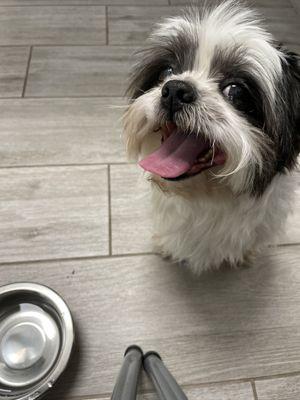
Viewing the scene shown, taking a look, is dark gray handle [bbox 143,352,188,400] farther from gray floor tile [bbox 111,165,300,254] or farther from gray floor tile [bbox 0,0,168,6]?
Answer: gray floor tile [bbox 0,0,168,6]

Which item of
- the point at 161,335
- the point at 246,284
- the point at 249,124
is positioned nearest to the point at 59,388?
the point at 161,335

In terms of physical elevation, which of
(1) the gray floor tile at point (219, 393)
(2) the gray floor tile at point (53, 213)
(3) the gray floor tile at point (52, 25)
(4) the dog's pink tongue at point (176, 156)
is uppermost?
(4) the dog's pink tongue at point (176, 156)

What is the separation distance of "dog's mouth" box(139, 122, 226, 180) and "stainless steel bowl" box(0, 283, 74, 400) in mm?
553

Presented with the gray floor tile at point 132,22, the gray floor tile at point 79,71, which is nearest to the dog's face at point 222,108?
the gray floor tile at point 79,71

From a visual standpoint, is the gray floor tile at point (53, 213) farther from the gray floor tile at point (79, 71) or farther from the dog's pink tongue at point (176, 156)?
the dog's pink tongue at point (176, 156)

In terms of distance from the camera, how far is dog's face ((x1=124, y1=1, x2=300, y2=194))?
0.82 metres

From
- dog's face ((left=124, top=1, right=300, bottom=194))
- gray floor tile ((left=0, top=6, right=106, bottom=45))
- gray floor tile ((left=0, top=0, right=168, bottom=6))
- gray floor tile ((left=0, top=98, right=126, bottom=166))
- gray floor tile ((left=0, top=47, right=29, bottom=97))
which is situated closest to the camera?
dog's face ((left=124, top=1, right=300, bottom=194))

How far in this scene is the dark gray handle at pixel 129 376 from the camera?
37.5 inches

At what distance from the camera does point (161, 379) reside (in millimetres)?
1040

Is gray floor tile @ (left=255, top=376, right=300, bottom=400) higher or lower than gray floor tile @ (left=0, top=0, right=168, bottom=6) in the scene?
lower

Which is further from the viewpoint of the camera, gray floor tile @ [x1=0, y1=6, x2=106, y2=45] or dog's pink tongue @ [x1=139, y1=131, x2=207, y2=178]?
gray floor tile @ [x1=0, y1=6, x2=106, y2=45]

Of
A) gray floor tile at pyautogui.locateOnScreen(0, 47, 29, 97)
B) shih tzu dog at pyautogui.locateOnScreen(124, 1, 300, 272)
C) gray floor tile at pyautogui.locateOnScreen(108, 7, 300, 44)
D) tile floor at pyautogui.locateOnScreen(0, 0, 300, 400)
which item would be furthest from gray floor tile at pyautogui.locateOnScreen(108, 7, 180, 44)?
shih tzu dog at pyautogui.locateOnScreen(124, 1, 300, 272)

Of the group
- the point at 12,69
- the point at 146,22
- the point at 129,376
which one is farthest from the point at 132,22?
the point at 129,376

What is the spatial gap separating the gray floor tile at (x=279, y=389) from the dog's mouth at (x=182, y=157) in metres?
0.70
